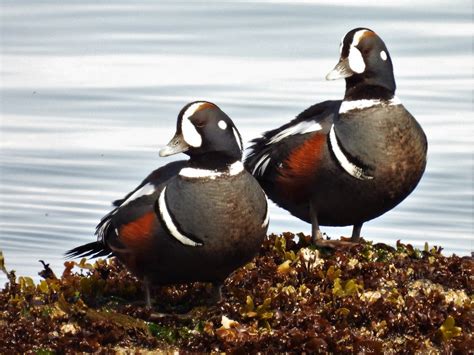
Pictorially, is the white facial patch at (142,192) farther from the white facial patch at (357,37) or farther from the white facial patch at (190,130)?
the white facial patch at (357,37)

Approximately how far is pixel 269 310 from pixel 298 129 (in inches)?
80.0

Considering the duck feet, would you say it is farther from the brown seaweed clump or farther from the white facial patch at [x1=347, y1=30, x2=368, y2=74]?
the white facial patch at [x1=347, y1=30, x2=368, y2=74]

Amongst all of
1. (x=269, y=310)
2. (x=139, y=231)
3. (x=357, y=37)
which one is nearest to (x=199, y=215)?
(x=139, y=231)

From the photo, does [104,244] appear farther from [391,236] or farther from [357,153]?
[391,236]

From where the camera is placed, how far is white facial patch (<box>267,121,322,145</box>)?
10.6 meters

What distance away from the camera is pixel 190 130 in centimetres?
909

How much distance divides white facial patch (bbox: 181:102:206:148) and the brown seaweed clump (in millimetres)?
988

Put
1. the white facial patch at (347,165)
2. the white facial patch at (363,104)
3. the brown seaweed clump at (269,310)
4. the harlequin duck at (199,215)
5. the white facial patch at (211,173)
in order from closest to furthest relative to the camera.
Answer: the brown seaweed clump at (269,310), the harlequin duck at (199,215), the white facial patch at (211,173), the white facial patch at (347,165), the white facial patch at (363,104)

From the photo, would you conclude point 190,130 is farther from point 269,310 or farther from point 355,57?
point 355,57

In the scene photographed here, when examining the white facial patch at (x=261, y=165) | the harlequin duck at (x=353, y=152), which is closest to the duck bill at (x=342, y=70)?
the harlequin duck at (x=353, y=152)

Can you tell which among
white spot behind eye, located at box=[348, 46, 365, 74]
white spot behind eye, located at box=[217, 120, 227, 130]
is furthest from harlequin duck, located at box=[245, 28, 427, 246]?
white spot behind eye, located at box=[217, 120, 227, 130]

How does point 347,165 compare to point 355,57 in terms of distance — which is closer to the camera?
point 347,165

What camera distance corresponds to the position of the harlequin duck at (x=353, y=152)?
10320mm

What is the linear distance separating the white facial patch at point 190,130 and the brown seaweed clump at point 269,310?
99 cm
